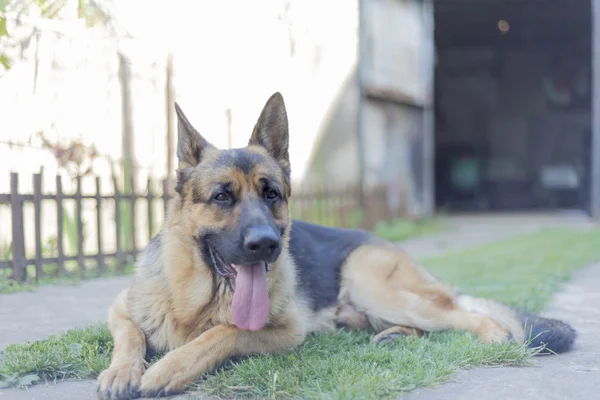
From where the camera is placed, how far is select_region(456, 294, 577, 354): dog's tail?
3770 millimetres

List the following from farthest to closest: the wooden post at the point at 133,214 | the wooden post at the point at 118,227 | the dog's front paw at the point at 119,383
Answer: the wooden post at the point at 133,214 < the wooden post at the point at 118,227 < the dog's front paw at the point at 119,383

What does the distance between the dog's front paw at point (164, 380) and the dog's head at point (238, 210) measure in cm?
42

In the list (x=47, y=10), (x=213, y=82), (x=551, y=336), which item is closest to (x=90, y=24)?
(x=47, y=10)

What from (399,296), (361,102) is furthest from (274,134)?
(361,102)

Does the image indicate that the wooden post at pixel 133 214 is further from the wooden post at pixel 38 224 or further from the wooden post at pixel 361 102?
the wooden post at pixel 361 102

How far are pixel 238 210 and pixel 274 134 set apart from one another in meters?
0.78

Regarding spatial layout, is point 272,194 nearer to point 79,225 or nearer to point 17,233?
point 17,233

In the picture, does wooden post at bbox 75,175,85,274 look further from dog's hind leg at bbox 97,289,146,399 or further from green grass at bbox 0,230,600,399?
dog's hind leg at bbox 97,289,146,399

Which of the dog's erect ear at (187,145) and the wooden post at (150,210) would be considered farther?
the wooden post at (150,210)

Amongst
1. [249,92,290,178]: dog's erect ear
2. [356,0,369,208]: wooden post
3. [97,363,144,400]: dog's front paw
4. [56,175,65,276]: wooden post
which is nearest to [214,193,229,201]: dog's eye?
[249,92,290,178]: dog's erect ear

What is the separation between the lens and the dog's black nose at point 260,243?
314cm

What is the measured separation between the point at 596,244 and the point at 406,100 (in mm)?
4869

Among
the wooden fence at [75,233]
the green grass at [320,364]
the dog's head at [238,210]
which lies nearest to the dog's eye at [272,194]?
the dog's head at [238,210]

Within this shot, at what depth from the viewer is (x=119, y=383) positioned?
2984 millimetres
